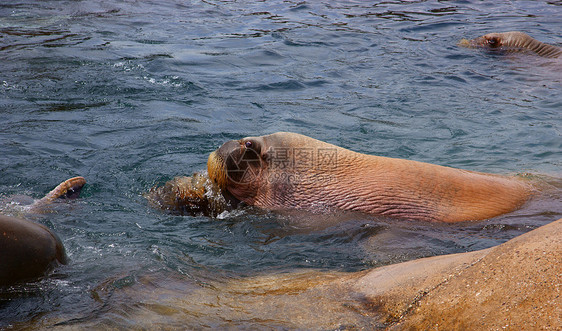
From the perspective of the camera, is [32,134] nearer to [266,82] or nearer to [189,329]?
[266,82]

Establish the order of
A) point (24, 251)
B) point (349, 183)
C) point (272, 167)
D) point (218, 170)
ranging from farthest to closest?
point (218, 170), point (272, 167), point (349, 183), point (24, 251)

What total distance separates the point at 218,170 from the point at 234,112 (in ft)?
10.3

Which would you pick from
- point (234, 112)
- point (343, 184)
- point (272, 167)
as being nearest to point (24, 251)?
point (272, 167)

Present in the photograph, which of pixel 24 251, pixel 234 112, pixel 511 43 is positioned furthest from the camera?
pixel 511 43

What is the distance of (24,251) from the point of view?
3.16 metres

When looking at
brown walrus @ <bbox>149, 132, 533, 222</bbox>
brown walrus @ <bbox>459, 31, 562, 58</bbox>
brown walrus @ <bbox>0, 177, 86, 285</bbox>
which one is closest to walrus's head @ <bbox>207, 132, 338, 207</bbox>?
brown walrus @ <bbox>149, 132, 533, 222</bbox>

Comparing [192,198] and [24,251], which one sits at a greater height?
[24,251]

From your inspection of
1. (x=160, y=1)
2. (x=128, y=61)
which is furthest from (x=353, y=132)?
(x=160, y=1)

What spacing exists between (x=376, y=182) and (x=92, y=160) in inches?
133

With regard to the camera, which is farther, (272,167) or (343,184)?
(272,167)

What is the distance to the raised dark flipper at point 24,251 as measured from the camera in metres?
3.07

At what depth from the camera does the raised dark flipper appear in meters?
3.07

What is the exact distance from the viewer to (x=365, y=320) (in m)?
2.81

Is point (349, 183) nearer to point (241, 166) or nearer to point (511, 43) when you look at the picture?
→ point (241, 166)
